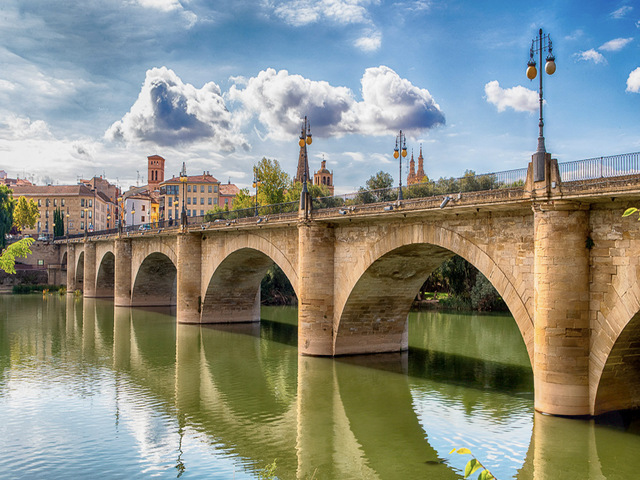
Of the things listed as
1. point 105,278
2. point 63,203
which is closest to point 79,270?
point 105,278

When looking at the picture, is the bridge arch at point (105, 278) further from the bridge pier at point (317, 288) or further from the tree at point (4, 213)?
the bridge pier at point (317, 288)

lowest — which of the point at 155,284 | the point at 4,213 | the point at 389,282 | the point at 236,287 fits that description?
the point at 155,284

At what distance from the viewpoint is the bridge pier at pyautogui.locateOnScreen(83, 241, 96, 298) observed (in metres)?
60.5

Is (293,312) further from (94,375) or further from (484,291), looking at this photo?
(94,375)

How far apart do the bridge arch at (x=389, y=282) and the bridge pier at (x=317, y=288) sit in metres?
0.42

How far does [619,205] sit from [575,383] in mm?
4353

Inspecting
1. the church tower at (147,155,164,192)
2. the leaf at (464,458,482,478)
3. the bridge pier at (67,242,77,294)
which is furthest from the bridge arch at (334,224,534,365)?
the church tower at (147,155,164,192)

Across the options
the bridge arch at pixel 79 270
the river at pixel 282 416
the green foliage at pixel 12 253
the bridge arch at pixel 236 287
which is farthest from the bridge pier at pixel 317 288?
the bridge arch at pixel 79 270

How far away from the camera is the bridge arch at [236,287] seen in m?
35.0

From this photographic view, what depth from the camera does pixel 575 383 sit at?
48.3 ft

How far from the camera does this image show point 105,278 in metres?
60.6

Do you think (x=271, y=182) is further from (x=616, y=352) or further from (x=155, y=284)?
(x=616, y=352)

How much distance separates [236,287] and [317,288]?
14.2 meters

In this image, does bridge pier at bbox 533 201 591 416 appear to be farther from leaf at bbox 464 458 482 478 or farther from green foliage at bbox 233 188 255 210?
green foliage at bbox 233 188 255 210
